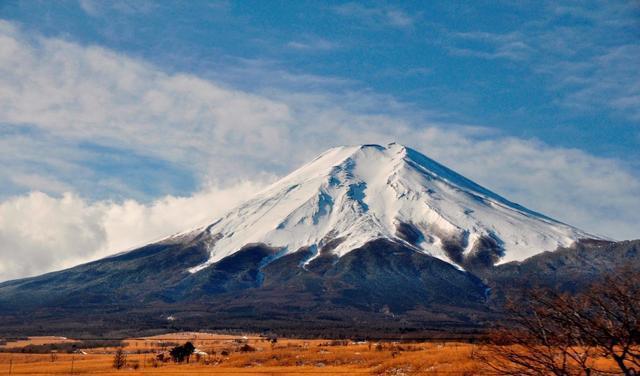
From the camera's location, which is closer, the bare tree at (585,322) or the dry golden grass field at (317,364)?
the bare tree at (585,322)

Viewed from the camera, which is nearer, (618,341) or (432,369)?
(618,341)

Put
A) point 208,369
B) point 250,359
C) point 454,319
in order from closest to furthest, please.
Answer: point 208,369
point 250,359
point 454,319

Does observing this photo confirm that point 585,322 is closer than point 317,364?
Yes

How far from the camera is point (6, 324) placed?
495 feet

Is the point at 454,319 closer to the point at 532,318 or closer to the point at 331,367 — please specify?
the point at 331,367

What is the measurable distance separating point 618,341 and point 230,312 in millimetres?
160872

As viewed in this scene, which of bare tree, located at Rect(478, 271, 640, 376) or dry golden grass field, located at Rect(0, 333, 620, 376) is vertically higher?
bare tree, located at Rect(478, 271, 640, 376)

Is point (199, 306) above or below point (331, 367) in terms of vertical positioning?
above

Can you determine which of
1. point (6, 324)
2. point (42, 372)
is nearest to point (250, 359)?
point (42, 372)

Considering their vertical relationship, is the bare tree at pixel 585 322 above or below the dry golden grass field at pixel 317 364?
above

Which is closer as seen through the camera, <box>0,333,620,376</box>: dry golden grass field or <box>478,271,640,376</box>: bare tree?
<box>478,271,640,376</box>: bare tree

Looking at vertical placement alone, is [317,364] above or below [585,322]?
below

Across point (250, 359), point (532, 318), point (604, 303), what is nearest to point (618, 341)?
point (604, 303)

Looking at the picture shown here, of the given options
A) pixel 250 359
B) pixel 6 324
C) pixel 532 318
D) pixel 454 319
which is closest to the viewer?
pixel 532 318
